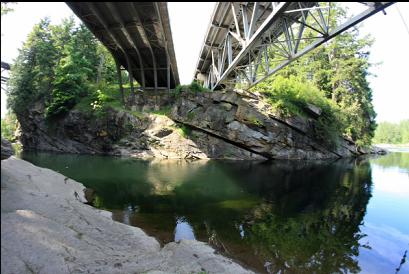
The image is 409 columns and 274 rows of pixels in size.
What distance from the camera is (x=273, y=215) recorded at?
1205cm

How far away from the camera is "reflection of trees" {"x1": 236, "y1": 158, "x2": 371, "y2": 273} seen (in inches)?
313

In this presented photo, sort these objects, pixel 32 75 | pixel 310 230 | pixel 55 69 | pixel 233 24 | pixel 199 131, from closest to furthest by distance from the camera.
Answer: pixel 310 230 → pixel 233 24 → pixel 199 131 → pixel 55 69 → pixel 32 75

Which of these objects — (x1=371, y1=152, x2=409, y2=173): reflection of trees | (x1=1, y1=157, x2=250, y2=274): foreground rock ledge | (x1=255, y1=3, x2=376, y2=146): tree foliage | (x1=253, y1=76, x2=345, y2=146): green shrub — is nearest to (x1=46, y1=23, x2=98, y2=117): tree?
(x1=253, y1=76, x2=345, y2=146): green shrub

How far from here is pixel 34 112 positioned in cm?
3916

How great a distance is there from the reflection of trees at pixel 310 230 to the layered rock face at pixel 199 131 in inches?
Answer: 614

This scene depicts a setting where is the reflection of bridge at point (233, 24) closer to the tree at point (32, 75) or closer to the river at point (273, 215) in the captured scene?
the river at point (273, 215)

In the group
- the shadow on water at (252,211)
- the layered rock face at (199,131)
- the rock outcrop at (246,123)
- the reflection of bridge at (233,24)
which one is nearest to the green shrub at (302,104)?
the layered rock face at (199,131)

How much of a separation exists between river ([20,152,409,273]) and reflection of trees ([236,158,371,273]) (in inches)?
1.0

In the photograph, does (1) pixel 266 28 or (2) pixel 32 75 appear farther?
(2) pixel 32 75

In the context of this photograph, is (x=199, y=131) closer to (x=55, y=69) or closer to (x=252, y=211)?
(x=55, y=69)

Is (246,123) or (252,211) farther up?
(246,123)

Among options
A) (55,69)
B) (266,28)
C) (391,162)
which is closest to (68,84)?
(55,69)

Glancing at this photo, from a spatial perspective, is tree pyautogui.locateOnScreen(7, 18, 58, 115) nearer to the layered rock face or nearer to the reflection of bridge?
the layered rock face

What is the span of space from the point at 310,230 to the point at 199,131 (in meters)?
23.8
